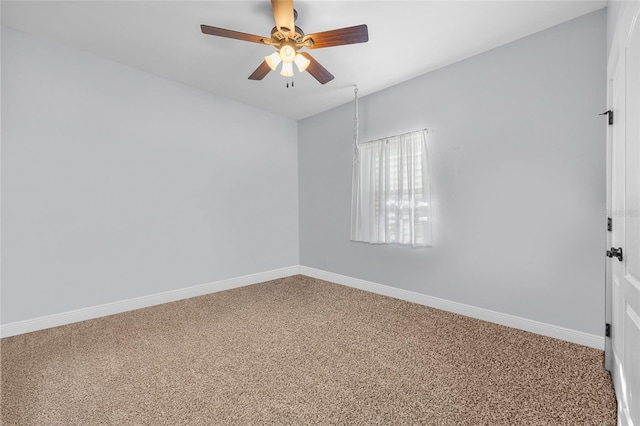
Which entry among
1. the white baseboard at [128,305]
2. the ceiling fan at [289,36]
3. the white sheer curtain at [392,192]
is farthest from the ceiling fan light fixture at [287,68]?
the white baseboard at [128,305]

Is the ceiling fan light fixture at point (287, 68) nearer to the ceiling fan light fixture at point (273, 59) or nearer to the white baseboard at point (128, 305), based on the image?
the ceiling fan light fixture at point (273, 59)

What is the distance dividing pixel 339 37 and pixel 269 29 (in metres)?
0.78

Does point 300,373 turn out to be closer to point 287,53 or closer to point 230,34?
point 287,53

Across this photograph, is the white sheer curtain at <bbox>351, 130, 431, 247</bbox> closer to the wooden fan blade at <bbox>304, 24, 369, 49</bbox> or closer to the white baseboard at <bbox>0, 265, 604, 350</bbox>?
the white baseboard at <bbox>0, 265, 604, 350</bbox>

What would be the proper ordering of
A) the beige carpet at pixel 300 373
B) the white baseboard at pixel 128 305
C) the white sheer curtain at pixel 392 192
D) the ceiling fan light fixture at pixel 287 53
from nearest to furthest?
the beige carpet at pixel 300 373, the ceiling fan light fixture at pixel 287 53, the white baseboard at pixel 128 305, the white sheer curtain at pixel 392 192

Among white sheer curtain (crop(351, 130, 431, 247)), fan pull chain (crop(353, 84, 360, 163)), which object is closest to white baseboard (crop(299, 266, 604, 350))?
white sheer curtain (crop(351, 130, 431, 247))

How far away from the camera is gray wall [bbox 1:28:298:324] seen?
264 centimetres

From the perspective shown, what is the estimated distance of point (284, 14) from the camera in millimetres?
2064

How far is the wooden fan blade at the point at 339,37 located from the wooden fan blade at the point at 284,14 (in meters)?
0.15

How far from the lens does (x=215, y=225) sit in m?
3.89

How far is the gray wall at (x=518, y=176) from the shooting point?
222cm

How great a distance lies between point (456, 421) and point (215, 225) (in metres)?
3.31

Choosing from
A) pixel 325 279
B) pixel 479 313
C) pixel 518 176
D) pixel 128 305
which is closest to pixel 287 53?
pixel 518 176

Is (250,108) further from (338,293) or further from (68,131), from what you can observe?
(338,293)
